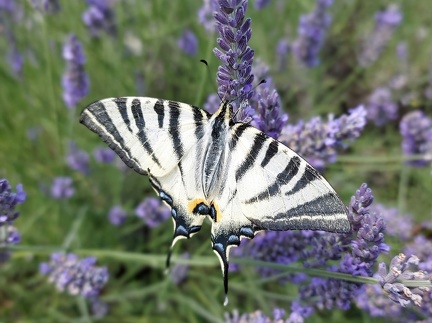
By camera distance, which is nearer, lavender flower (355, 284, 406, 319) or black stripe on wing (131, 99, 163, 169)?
black stripe on wing (131, 99, 163, 169)

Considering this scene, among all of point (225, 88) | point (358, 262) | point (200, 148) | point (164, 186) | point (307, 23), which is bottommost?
point (358, 262)

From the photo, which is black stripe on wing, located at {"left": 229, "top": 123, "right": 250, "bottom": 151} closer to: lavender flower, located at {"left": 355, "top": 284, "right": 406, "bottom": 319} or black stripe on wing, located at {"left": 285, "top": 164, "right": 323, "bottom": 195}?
black stripe on wing, located at {"left": 285, "top": 164, "right": 323, "bottom": 195}

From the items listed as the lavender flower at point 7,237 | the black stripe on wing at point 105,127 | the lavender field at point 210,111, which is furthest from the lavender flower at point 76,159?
the black stripe on wing at point 105,127

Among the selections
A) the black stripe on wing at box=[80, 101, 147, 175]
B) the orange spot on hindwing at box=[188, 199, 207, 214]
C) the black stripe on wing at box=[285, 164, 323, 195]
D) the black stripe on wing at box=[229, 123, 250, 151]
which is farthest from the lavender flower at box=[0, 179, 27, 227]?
the black stripe on wing at box=[285, 164, 323, 195]

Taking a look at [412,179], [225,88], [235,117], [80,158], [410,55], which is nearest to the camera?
[225,88]

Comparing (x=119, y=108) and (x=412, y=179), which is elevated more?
(x=412, y=179)

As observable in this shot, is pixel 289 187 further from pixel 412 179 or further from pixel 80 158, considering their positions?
pixel 412 179

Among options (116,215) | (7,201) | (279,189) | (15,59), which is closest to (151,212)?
(116,215)

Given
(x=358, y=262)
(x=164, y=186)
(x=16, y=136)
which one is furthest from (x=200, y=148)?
(x=16, y=136)

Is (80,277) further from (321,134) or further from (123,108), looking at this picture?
(321,134)
